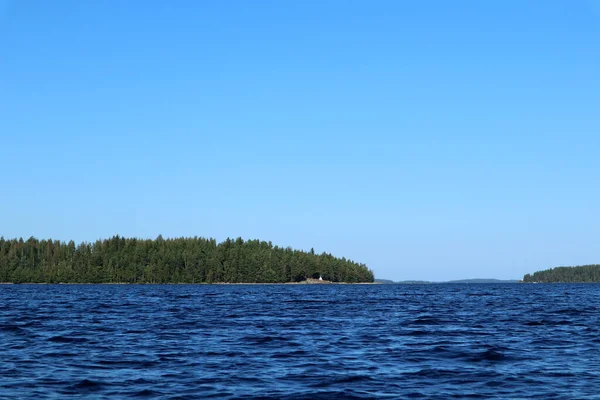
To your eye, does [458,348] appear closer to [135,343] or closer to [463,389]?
[463,389]

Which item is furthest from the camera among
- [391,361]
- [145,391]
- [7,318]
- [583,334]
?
[7,318]

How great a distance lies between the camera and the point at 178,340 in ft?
119

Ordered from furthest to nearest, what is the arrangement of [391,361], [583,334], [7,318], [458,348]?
[7,318] → [583,334] → [458,348] → [391,361]

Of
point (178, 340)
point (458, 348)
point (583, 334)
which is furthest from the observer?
point (583, 334)

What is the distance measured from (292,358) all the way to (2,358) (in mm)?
12310

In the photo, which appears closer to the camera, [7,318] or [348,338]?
[348,338]

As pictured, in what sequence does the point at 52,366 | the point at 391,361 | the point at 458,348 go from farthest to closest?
the point at 458,348
the point at 391,361
the point at 52,366

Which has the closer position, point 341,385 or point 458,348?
point 341,385

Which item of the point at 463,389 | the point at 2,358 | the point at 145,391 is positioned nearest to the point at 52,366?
the point at 2,358

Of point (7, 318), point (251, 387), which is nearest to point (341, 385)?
point (251, 387)

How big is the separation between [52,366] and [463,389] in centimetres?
1582

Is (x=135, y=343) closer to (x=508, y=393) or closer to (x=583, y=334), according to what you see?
(x=508, y=393)

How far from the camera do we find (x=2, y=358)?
29047 mm

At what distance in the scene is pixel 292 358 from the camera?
1167 inches
